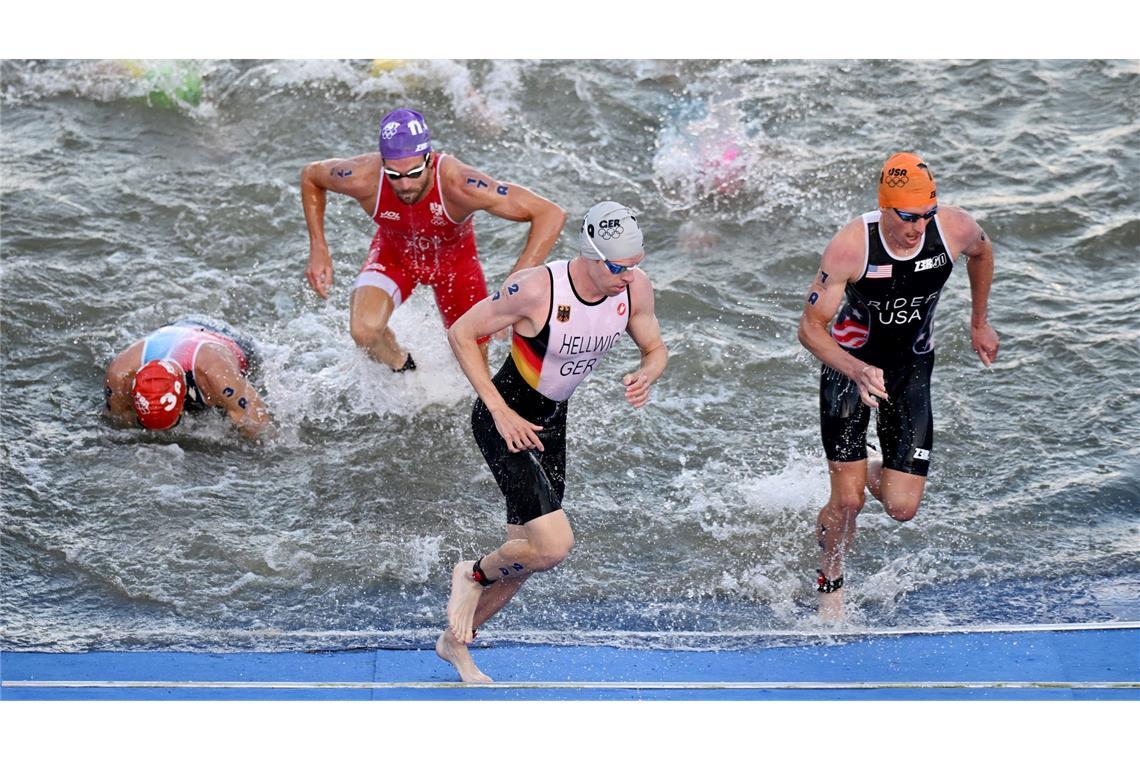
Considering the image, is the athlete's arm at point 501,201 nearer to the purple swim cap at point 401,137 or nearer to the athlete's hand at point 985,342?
the purple swim cap at point 401,137

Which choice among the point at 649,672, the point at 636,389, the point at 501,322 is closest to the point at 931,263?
the point at 636,389

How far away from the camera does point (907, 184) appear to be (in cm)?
575

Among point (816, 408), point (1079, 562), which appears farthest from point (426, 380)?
point (1079, 562)

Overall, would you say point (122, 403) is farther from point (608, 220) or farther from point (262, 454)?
point (608, 220)

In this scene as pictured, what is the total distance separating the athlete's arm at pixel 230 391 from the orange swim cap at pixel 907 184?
3.90 m

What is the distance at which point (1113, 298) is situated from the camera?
9.53m

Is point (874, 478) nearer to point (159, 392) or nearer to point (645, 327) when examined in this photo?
point (645, 327)

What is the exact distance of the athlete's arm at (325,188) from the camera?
7.58m

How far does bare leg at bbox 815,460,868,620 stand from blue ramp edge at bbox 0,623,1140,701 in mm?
375

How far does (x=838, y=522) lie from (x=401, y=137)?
283 centimetres

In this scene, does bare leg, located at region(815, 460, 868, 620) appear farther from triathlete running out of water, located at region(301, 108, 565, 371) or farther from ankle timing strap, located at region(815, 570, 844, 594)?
triathlete running out of water, located at region(301, 108, 565, 371)

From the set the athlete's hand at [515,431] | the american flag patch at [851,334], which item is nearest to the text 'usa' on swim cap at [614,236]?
the athlete's hand at [515,431]

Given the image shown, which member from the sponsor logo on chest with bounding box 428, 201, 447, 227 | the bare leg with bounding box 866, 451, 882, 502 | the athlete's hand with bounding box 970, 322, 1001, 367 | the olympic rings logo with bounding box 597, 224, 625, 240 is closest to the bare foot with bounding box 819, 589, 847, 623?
the bare leg with bounding box 866, 451, 882, 502

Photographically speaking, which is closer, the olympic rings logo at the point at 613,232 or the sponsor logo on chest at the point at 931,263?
the olympic rings logo at the point at 613,232
